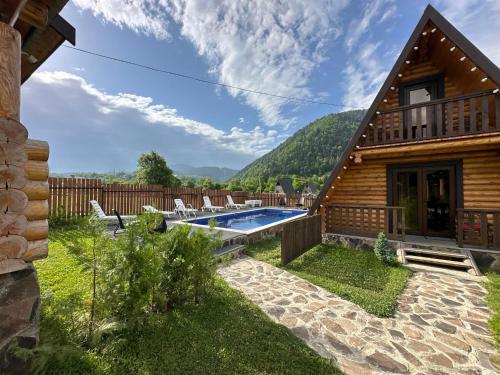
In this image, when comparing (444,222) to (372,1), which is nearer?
(444,222)

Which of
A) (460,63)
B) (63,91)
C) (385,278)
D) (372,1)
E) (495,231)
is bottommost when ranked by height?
(385,278)

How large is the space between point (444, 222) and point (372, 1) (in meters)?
11.1

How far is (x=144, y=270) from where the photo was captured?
263 cm

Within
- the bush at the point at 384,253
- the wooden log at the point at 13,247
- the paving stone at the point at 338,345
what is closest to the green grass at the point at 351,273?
the bush at the point at 384,253

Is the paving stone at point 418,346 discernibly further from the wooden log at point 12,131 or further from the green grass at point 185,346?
the wooden log at point 12,131

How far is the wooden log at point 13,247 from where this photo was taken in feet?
5.27

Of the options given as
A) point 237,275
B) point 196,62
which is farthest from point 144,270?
point 196,62

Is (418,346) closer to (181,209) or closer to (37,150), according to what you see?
(37,150)

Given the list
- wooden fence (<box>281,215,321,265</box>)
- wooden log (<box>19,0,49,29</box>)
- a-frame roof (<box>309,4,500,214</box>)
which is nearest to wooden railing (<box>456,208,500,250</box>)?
a-frame roof (<box>309,4,500,214</box>)

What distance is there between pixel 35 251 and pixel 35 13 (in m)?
2.54

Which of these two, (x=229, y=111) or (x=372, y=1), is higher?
(x=229, y=111)

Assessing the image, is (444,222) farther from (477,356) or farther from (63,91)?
(63,91)

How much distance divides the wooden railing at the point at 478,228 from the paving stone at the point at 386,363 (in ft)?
18.7

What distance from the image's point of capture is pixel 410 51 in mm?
6922
